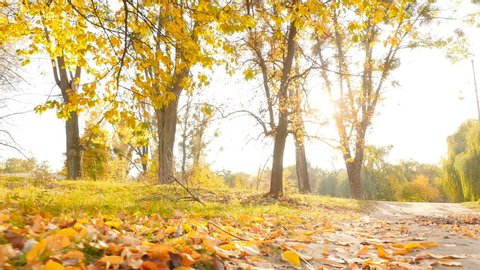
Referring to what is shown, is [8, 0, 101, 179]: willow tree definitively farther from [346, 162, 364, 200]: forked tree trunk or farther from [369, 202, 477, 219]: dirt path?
[346, 162, 364, 200]: forked tree trunk

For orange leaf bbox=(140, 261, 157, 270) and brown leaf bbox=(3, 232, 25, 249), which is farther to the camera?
brown leaf bbox=(3, 232, 25, 249)

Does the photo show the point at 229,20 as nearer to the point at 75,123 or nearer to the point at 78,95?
the point at 78,95

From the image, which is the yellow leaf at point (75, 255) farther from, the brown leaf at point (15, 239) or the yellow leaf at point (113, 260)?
the brown leaf at point (15, 239)

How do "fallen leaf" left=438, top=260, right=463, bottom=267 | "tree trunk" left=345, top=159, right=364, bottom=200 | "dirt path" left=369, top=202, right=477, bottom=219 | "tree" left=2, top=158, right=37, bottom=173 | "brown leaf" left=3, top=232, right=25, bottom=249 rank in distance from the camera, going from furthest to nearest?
1. "tree trunk" left=345, top=159, right=364, bottom=200
2. "dirt path" left=369, top=202, right=477, bottom=219
3. "tree" left=2, top=158, right=37, bottom=173
4. "fallen leaf" left=438, top=260, right=463, bottom=267
5. "brown leaf" left=3, top=232, right=25, bottom=249

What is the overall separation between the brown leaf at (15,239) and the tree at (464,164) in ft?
81.1

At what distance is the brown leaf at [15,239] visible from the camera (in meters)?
1.98

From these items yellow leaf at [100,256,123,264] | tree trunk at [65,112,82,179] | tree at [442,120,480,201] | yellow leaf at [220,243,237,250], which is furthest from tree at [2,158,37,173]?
tree at [442,120,480,201]

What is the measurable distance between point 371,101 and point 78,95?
16134 mm

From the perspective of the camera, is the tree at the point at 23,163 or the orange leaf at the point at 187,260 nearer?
the orange leaf at the point at 187,260

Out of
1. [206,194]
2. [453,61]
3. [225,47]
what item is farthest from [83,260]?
[453,61]

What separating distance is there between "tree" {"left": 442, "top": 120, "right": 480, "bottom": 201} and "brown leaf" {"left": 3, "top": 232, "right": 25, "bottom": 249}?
81.1ft

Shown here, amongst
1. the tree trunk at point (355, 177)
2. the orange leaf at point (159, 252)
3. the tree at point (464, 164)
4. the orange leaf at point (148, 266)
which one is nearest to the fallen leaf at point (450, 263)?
the orange leaf at point (159, 252)

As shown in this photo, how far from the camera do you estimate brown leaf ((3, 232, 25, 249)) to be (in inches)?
78.1

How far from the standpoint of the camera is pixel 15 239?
204 cm
